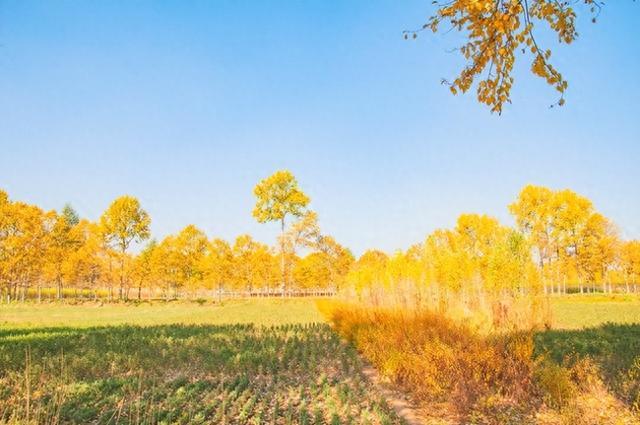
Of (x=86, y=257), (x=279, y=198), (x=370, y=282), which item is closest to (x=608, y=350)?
(x=370, y=282)

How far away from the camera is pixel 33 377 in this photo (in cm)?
862

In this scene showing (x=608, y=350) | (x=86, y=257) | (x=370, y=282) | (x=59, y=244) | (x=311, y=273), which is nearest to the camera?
(x=608, y=350)

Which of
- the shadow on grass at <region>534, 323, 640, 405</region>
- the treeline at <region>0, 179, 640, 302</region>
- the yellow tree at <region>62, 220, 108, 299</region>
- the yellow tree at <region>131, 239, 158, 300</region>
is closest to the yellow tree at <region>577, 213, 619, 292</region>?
the treeline at <region>0, 179, 640, 302</region>

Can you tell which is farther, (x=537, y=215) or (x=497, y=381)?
(x=537, y=215)

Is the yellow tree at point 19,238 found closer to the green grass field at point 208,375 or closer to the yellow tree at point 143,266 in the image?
the yellow tree at point 143,266

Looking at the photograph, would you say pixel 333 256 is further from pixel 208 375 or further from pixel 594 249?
pixel 208 375

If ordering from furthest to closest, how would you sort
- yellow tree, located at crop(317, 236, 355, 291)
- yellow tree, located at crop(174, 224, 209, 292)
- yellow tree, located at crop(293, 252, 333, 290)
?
yellow tree, located at crop(293, 252, 333, 290) < yellow tree, located at crop(174, 224, 209, 292) < yellow tree, located at crop(317, 236, 355, 291)

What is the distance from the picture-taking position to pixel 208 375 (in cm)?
945

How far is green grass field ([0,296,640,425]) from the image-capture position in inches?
257

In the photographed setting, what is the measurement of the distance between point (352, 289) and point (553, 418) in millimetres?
Answer: 13179

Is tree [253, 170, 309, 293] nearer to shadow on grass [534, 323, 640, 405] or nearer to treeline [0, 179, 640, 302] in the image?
treeline [0, 179, 640, 302]

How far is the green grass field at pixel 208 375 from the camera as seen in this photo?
21.4ft

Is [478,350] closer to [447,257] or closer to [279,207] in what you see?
[447,257]

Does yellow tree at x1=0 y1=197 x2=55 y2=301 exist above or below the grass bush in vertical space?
above
